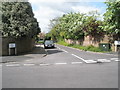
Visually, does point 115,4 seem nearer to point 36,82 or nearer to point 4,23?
point 4,23

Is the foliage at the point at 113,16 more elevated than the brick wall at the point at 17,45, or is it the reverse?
the foliage at the point at 113,16

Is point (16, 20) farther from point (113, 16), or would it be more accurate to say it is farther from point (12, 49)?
point (113, 16)

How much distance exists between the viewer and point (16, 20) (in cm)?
1830

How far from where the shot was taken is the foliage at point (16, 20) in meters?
17.8

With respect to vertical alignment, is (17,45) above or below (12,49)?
above

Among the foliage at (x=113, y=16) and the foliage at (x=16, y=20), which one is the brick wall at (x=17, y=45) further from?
the foliage at (x=113, y=16)

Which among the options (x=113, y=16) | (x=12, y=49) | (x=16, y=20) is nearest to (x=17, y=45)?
(x=12, y=49)

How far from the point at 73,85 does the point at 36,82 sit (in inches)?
61.6

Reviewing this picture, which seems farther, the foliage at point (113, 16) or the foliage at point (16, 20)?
the foliage at point (16, 20)

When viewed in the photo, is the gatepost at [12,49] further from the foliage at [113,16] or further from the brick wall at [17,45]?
the foliage at [113,16]

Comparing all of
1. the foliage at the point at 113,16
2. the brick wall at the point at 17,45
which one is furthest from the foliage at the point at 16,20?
the foliage at the point at 113,16

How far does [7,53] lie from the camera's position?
58.9 feet

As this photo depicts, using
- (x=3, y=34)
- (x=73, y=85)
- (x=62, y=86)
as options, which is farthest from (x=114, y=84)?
(x=3, y=34)

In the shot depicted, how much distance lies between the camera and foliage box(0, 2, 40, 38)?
1777 centimetres
